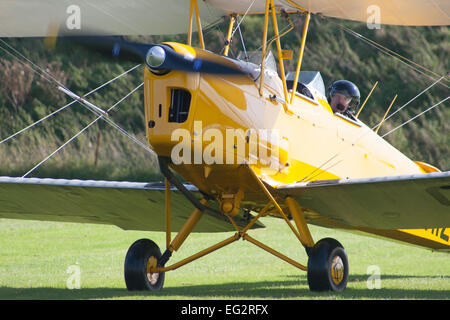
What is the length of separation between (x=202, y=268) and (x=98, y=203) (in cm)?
245

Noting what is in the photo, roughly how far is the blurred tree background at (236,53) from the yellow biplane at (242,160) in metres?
15.2

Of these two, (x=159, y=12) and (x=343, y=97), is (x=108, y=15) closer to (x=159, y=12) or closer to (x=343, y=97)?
(x=159, y=12)

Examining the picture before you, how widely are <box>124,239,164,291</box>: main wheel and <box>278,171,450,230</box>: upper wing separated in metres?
1.62

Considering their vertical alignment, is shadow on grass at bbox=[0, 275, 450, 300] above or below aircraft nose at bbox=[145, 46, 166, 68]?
below

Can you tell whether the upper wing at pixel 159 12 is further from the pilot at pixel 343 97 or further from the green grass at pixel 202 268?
the green grass at pixel 202 268

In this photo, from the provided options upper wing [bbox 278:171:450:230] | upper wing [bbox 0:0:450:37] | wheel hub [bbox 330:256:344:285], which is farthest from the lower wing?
upper wing [bbox 0:0:450:37]

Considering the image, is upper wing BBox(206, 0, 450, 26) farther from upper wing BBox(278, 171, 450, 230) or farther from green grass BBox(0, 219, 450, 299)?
green grass BBox(0, 219, 450, 299)

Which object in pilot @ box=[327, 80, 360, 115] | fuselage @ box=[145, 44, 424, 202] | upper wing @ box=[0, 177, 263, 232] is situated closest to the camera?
fuselage @ box=[145, 44, 424, 202]

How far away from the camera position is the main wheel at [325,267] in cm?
732

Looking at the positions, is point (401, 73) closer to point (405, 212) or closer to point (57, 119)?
point (57, 119)

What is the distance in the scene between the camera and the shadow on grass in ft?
23.9

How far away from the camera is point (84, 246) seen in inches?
521

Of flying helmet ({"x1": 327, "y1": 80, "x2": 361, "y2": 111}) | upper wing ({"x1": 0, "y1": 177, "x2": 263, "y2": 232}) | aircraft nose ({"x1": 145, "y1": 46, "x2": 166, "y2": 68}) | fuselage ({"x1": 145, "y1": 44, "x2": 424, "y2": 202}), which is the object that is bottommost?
upper wing ({"x1": 0, "y1": 177, "x2": 263, "y2": 232})

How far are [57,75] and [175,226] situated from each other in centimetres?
2122
